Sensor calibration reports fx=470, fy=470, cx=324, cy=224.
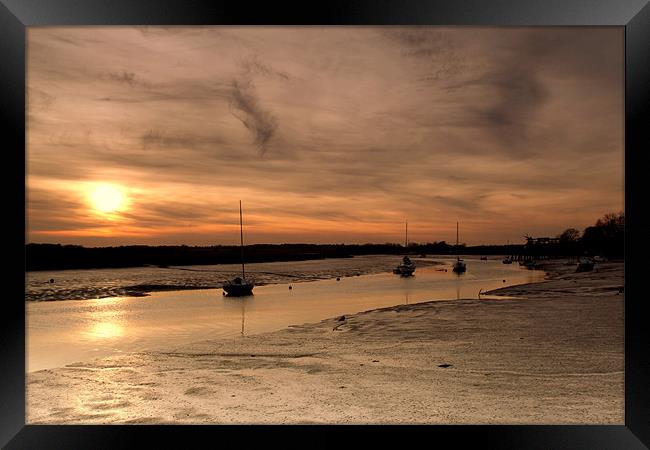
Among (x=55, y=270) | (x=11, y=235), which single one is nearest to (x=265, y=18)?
(x=11, y=235)

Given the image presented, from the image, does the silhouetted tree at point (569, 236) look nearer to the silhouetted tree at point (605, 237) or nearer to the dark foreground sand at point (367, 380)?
the silhouetted tree at point (605, 237)

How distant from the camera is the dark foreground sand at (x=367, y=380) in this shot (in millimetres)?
3441

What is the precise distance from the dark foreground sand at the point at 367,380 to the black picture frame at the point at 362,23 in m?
1.14

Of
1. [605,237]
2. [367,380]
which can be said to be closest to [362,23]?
[367,380]

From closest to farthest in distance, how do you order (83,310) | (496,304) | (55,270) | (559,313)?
(559,313), (496,304), (83,310), (55,270)

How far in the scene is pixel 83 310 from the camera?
1675cm

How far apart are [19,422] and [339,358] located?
3.81 meters

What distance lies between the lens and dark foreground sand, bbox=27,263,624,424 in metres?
3.44

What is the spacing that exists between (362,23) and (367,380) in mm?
3225

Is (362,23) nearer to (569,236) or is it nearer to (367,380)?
(367,380)

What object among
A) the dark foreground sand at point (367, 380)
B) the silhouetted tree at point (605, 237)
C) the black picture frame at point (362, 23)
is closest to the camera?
the black picture frame at point (362, 23)

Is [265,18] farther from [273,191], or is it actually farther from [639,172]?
[273,191]

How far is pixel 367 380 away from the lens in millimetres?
4352

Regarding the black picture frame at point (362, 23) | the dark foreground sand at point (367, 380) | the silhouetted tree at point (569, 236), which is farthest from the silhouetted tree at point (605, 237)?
the black picture frame at point (362, 23)
